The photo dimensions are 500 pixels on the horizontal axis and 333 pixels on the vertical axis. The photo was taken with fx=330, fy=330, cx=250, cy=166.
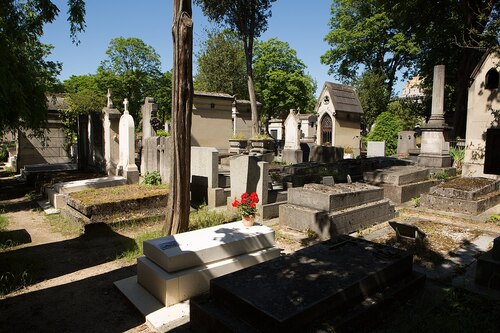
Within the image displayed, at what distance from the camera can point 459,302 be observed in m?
3.75

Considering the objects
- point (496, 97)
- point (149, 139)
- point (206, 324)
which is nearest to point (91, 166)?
point (149, 139)

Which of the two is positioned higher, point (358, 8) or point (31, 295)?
point (358, 8)

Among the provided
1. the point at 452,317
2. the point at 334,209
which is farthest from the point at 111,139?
the point at 452,317

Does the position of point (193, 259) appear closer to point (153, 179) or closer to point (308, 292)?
point (308, 292)

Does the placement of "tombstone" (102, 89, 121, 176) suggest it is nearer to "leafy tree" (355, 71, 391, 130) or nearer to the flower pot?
the flower pot

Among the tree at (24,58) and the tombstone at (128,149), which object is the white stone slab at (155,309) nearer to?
the tree at (24,58)

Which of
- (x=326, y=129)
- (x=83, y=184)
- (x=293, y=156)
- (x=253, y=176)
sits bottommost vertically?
(x=83, y=184)

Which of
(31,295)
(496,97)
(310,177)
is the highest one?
(496,97)

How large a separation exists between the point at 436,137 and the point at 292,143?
300 inches

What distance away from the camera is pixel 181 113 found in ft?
19.4

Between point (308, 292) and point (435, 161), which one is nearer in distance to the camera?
point (308, 292)

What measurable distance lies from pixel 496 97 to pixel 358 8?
86.2 feet

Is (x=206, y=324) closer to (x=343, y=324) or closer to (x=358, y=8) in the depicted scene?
(x=343, y=324)

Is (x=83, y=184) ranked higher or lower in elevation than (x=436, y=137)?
lower
